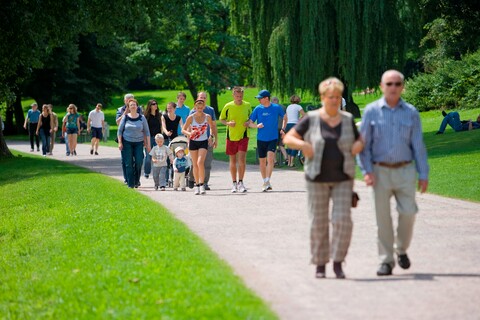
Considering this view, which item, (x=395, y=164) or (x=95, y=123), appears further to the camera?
(x=95, y=123)

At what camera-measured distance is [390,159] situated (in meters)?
9.56

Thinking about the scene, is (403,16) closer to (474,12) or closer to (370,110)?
(474,12)

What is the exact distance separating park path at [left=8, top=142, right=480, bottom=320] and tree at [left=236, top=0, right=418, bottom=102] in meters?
15.3

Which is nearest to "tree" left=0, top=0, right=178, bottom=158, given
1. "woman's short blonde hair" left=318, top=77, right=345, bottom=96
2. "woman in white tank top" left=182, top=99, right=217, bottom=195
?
"woman in white tank top" left=182, top=99, right=217, bottom=195

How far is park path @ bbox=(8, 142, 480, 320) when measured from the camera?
805cm

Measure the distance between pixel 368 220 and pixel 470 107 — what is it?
35.5 meters

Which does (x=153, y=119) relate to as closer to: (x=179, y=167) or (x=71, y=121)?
(x=179, y=167)

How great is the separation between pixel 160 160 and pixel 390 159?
1160 centimetres

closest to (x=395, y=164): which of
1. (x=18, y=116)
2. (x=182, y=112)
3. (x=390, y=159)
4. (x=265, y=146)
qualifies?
(x=390, y=159)

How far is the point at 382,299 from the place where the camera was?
8297mm

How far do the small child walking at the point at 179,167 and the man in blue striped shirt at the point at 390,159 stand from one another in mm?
10866

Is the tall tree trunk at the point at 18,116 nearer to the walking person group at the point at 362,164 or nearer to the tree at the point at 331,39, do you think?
the tree at the point at 331,39

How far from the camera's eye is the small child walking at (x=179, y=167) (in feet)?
66.6

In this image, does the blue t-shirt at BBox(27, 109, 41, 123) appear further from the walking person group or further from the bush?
the walking person group
